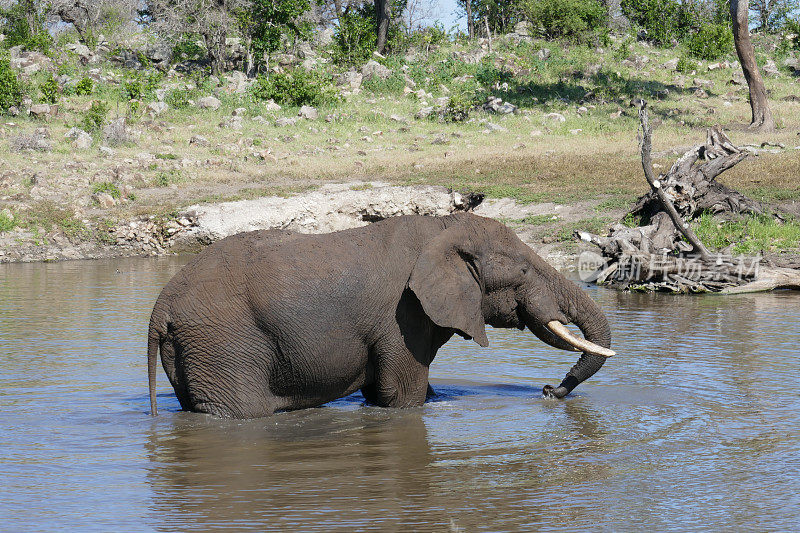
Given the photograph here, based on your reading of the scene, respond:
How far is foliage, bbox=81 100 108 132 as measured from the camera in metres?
24.8

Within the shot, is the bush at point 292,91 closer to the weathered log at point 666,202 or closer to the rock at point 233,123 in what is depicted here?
the rock at point 233,123

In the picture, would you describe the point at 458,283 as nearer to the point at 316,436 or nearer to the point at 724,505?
the point at 316,436

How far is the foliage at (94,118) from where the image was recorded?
81.4 ft

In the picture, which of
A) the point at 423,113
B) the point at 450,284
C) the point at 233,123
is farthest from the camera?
the point at 423,113

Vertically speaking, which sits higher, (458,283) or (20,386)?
(458,283)

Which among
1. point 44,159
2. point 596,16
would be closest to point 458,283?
point 44,159

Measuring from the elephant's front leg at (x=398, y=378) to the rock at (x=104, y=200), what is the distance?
46.5ft

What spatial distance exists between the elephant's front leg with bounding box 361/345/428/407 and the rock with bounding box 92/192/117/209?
14.2 m

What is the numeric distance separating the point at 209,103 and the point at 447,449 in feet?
76.3

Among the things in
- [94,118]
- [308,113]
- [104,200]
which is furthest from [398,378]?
[308,113]

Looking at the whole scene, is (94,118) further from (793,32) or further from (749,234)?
(793,32)

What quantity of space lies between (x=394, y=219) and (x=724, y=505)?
10.5 ft

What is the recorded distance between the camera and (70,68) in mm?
30766

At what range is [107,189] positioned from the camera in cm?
2091
